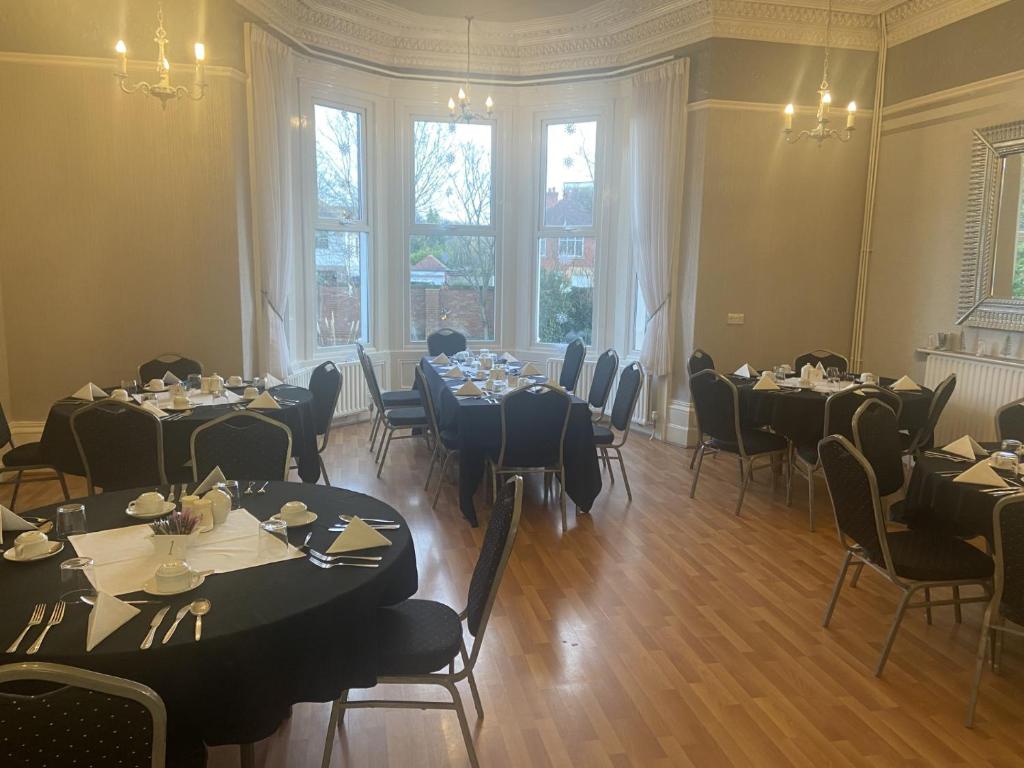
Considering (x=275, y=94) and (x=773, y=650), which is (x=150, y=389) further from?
(x=773, y=650)

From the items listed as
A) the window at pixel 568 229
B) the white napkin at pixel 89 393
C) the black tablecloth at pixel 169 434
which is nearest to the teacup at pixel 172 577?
the black tablecloth at pixel 169 434

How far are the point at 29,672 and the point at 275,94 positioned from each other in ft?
19.5

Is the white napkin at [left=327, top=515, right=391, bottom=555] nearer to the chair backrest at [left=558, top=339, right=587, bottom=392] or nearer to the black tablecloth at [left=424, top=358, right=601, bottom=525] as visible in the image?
the black tablecloth at [left=424, top=358, right=601, bottom=525]

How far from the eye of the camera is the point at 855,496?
9.89ft

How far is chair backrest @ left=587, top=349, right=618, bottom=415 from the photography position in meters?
6.03

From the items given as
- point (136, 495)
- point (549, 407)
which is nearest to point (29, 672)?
point (136, 495)

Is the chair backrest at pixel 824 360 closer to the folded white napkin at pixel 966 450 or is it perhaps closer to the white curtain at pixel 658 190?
the white curtain at pixel 658 190

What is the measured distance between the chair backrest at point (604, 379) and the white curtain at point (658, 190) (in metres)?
1.14

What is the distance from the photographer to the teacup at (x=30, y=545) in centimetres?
215

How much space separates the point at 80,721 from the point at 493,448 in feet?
11.1

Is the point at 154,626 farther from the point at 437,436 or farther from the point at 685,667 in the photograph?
the point at 437,436

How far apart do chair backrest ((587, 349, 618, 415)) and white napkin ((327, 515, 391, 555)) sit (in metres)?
3.87

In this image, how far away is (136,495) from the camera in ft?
9.05

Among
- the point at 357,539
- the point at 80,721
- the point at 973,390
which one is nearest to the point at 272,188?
the point at 357,539
